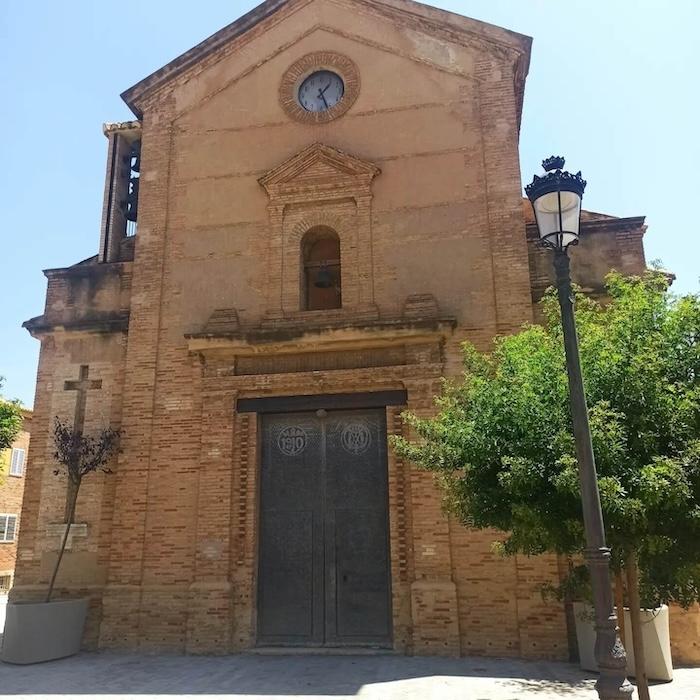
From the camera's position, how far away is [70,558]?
10.9m

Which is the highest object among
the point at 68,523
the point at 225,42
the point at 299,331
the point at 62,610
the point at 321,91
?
the point at 225,42

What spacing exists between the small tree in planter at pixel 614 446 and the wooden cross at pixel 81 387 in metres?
6.88

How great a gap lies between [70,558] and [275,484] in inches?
135

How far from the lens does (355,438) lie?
35.8ft

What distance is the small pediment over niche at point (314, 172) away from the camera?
472 inches

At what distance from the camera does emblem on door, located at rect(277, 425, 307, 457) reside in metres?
11.1

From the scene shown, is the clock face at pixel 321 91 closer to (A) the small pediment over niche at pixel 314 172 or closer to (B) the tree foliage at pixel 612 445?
(A) the small pediment over niche at pixel 314 172

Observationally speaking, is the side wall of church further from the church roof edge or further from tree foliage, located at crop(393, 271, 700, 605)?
tree foliage, located at crop(393, 271, 700, 605)

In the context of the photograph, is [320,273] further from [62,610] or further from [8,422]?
[8,422]

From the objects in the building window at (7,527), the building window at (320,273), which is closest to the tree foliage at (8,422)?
the building window at (320,273)

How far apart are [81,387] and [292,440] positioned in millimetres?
3830

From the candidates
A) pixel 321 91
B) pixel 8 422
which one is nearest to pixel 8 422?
pixel 8 422

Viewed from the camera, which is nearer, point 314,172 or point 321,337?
point 321,337

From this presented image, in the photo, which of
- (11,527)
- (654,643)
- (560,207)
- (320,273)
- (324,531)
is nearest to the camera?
(560,207)
